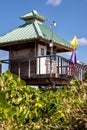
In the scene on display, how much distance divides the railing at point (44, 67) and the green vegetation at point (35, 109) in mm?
16736

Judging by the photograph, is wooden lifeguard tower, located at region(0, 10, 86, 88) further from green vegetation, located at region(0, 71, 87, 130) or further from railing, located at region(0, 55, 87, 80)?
green vegetation, located at region(0, 71, 87, 130)

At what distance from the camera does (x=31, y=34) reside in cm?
2419

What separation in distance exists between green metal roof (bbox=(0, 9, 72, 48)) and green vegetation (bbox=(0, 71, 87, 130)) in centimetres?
1916

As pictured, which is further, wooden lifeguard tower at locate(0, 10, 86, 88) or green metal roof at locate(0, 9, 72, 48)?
green metal roof at locate(0, 9, 72, 48)

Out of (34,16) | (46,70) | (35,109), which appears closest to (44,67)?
(46,70)

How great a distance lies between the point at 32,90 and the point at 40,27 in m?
21.3

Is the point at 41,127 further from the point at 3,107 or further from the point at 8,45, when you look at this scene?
the point at 8,45

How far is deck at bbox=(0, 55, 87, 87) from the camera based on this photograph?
2188 cm

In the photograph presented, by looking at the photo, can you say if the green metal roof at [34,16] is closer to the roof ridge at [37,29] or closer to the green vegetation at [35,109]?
the roof ridge at [37,29]

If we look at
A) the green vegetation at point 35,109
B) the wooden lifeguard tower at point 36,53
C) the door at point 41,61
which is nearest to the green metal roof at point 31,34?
→ the wooden lifeguard tower at point 36,53

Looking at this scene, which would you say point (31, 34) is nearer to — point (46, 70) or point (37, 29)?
point (37, 29)

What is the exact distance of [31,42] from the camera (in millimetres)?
24578

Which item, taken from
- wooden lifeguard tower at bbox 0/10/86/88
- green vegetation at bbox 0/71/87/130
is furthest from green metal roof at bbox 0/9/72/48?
green vegetation at bbox 0/71/87/130

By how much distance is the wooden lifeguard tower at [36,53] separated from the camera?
72.6ft
